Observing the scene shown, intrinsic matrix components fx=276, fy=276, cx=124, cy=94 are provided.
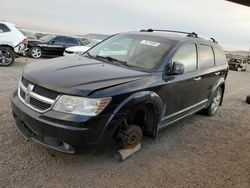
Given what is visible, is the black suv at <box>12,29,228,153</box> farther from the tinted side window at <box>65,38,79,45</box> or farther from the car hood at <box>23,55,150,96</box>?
the tinted side window at <box>65,38,79,45</box>

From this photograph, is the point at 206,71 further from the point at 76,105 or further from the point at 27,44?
the point at 27,44

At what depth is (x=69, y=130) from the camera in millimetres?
3016

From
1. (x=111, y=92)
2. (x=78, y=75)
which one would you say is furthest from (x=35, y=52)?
(x=111, y=92)

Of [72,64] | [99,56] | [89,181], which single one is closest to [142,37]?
[99,56]

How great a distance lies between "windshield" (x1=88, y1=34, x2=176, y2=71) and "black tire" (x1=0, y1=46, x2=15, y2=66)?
683 cm

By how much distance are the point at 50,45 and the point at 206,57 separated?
37.0ft

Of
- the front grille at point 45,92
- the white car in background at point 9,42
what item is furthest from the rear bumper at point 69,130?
the white car in background at point 9,42

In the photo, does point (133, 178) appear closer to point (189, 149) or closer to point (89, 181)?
point (89, 181)

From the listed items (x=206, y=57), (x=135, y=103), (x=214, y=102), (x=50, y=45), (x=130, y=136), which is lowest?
(x=50, y=45)

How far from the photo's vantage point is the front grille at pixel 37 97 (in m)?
3.12

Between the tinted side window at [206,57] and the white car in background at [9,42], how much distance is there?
767 cm

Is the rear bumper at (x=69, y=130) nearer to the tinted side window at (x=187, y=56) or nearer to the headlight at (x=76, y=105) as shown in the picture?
the headlight at (x=76, y=105)

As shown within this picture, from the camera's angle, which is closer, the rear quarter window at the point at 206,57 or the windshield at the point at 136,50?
the windshield at the point at 136,50

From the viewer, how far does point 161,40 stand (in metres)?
4.53
